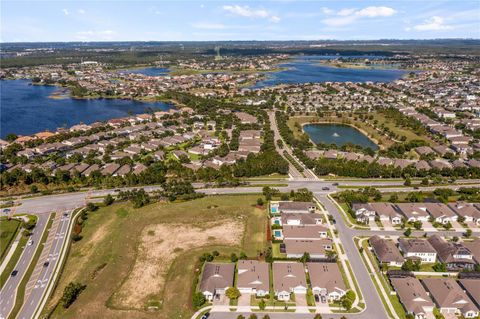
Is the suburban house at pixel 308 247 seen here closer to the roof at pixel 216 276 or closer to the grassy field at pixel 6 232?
the roof at pixel 216 276

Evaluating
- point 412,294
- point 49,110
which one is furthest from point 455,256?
point 49,110

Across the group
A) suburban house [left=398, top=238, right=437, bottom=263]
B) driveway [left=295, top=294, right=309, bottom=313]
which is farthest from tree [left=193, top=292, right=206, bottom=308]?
suburban house [left=398, top=238, right=437, bottom=263]

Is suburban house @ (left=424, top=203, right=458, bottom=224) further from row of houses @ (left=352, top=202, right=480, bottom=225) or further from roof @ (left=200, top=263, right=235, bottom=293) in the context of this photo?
roof @ (left=200, top=263, right=235, bottom=293)

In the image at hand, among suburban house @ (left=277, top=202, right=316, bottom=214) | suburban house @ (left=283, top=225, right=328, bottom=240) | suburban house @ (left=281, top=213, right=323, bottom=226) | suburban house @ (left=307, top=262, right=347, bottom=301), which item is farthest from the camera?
suburban house @ (left=277, top=202, right=316, bottom=214)

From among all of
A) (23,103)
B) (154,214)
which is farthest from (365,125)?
(23,103)

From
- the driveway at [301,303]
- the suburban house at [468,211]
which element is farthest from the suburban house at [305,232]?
the suburban house at [468,211]

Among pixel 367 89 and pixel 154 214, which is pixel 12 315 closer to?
pixel 154 214

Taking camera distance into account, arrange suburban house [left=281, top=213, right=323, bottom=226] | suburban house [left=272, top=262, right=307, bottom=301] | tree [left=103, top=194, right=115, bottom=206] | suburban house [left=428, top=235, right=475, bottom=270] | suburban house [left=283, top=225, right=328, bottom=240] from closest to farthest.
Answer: suburban house [left=272, top=262, right=307, bottom=301] < suburban house [left=428, top=235, right=475, bottom=270] < suburban house [left=283, top=225, right=328, bottom=240] < suburban house [left=281, top=213, right=323, bottom=226] < tree [left=103, top=194, right=115, bottom=206]
